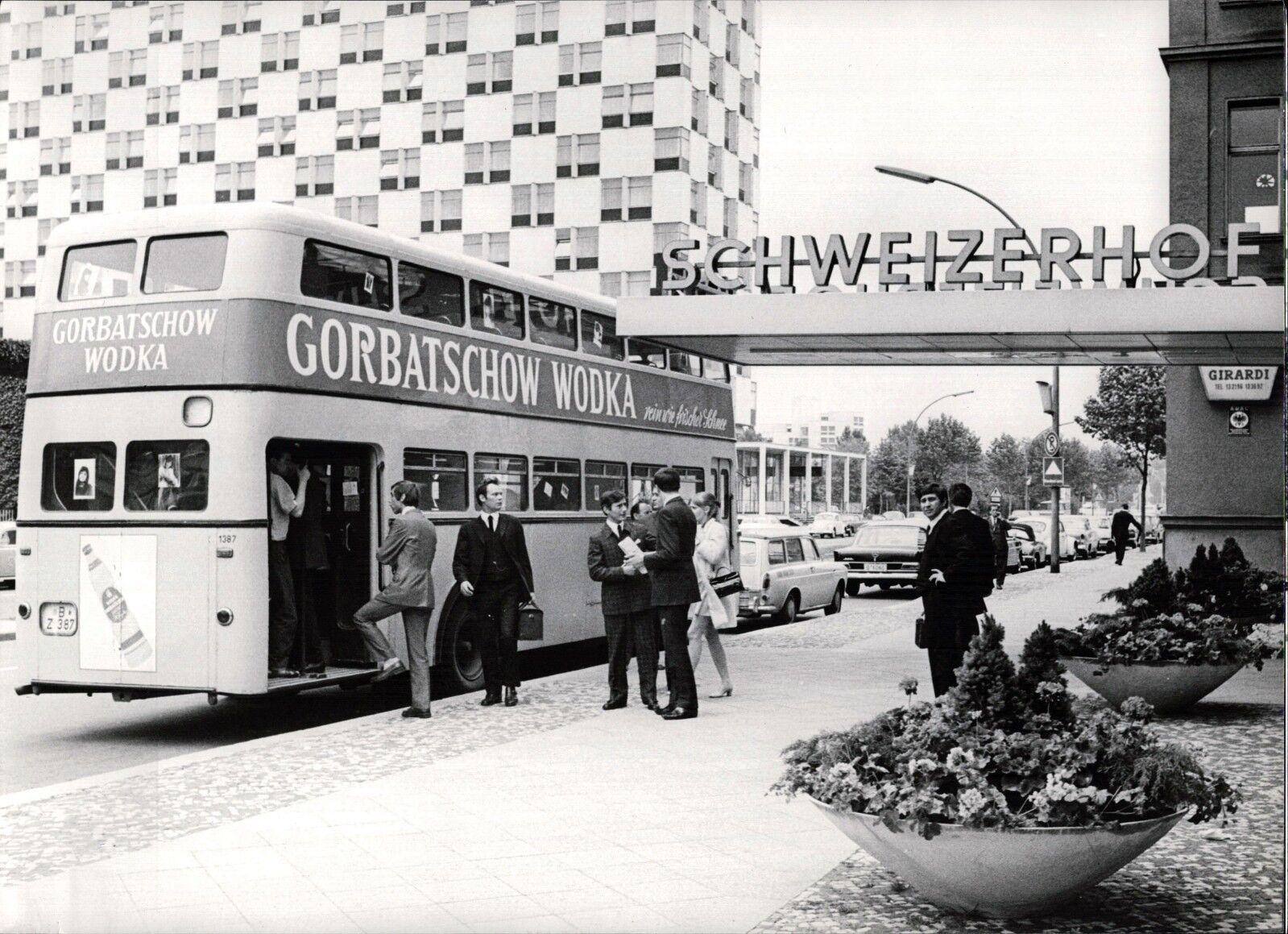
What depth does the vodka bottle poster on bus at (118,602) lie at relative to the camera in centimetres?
997

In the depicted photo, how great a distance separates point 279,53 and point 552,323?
3.69 meters

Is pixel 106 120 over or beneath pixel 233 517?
over

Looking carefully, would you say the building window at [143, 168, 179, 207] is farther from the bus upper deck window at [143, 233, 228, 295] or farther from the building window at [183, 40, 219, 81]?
the bus upper deck window at [143, 233, 228, 295]

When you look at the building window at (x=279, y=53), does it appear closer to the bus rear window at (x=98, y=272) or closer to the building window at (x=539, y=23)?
the building window at (x=539, y=23)

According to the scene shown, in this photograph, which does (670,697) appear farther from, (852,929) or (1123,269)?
(1123,269)

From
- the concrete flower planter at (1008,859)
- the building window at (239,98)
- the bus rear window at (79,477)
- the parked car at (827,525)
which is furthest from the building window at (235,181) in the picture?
the parked car at (827,525)

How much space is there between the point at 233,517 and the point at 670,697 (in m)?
3.42

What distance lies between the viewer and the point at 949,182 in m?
14.5

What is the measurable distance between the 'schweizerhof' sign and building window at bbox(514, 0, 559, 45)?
347 cm

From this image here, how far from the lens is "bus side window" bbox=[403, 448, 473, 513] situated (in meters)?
11.8

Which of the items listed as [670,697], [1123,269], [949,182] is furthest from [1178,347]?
[670,697]

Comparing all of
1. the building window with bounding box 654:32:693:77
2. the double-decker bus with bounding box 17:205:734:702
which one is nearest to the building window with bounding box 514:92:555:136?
the building window with bounding box 654:32:693:77

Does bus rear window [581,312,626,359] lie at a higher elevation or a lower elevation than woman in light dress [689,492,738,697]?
higher

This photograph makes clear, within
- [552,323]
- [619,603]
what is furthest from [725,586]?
[552,323]
